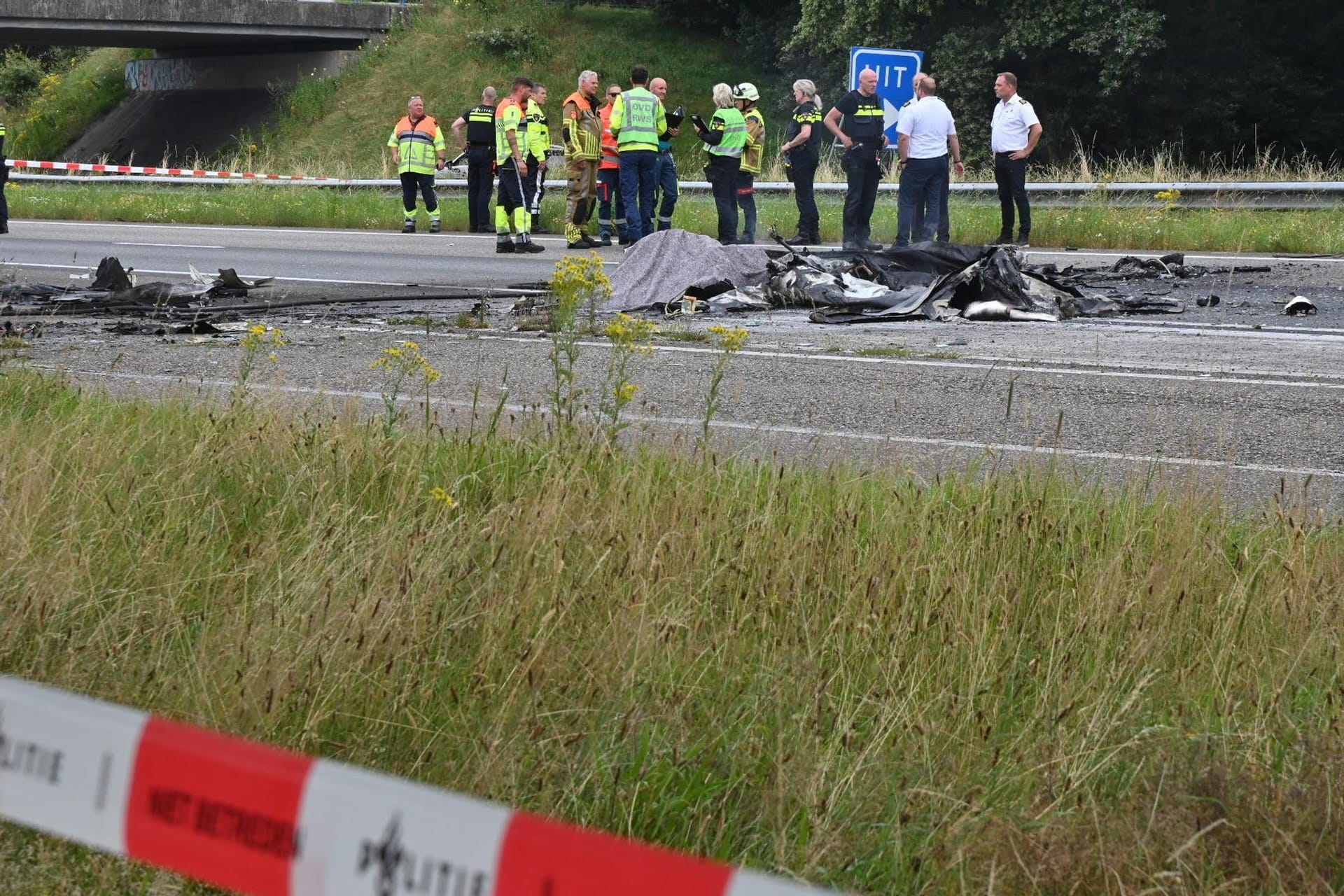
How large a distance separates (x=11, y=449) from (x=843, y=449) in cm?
305

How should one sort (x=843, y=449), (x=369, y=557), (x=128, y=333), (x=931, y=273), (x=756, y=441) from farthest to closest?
(x=931, y=273)
(x=128, y=333)
(x=756, y=441)
(x=843, y=449)
(x=369, y=557)

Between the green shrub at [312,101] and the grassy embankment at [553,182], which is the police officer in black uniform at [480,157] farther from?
the green shrub at [312,101]

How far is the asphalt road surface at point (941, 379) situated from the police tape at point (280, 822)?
12.7ft

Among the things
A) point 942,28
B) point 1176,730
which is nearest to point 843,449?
point 1176,730

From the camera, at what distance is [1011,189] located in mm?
18359

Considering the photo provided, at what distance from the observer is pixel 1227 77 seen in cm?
3838

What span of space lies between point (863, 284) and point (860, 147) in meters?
5.12

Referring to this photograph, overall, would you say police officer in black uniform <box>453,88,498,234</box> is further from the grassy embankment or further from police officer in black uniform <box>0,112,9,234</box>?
police officer in black uniform <box>0,112,9,234</box>

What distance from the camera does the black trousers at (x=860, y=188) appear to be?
17500mm

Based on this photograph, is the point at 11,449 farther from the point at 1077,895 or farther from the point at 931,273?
the point at 931,273

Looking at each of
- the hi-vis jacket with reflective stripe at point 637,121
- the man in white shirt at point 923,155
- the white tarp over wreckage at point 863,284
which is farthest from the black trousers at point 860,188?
the white tarp over wreckage at point 863,284

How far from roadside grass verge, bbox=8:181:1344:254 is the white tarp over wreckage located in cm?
529

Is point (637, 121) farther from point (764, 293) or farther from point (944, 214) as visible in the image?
point (764, 293)

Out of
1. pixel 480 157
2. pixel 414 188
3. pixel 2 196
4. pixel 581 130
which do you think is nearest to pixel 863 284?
pixel 581 130
